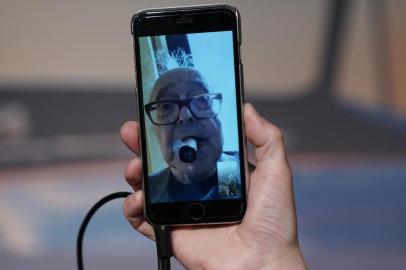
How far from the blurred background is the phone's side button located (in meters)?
0.32

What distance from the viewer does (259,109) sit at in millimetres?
893

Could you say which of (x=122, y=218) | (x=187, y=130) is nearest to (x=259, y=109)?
(x=122, y=218)

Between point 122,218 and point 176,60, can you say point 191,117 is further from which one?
point 122,218

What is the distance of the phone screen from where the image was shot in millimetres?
546

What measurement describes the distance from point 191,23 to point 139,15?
48 millimetres

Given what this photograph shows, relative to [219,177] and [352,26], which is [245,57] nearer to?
[352,26]

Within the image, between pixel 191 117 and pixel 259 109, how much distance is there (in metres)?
0.36

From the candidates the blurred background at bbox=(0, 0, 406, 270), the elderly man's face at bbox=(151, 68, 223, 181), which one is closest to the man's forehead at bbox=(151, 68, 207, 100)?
the elderly man's face at bbox=(151, 68, 223, 181)

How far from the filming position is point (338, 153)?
91 cm

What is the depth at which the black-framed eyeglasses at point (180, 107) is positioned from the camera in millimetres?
547

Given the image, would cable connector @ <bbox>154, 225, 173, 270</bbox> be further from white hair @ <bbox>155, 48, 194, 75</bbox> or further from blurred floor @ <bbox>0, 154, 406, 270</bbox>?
blurred floor @ <bbox>0, 154, 406, 270</bbox>

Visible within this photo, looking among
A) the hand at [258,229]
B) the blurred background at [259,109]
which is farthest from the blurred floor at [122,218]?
the hand at [258,229]

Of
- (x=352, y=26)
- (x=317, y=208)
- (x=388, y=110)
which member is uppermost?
(x=352, y=26)

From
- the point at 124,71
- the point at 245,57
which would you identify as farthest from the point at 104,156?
the point at 245,57
